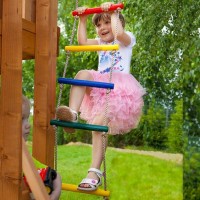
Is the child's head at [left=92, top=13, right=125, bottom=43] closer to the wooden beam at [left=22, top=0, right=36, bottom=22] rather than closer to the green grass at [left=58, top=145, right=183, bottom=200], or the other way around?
the wooden beam at [left=22, top=0, right=36, bottom=22]

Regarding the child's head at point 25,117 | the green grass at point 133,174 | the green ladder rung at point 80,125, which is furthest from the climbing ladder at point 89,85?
the green grass at point 133,174

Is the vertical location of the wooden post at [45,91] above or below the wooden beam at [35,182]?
above

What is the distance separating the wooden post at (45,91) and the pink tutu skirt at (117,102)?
0.33 m

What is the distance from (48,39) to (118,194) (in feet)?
12.1

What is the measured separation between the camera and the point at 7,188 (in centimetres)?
189

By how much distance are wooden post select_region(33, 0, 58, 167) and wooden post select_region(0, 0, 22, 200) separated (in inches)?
18.6

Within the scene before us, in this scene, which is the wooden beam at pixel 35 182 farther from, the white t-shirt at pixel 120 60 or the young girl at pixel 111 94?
the white t-shirt at pixel 120 60

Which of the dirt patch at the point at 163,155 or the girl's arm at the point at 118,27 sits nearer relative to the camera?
the girl's arm at the point at 118,27

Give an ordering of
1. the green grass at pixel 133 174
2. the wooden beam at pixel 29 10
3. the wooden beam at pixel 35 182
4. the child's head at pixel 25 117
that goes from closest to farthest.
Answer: the wooden beam at pixel 35 182 < the child's head at pixel 25 117 < the wooden beam at pixel 29 10 < the green grass at pixel 133 174

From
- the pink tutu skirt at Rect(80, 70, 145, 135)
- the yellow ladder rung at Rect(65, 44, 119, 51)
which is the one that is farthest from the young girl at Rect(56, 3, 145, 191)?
the yellow ladder rung at Rect(65, 44, 119, 51)

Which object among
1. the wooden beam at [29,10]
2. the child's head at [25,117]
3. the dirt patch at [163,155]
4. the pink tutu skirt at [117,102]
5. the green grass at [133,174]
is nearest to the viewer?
the child's head at [25,117]

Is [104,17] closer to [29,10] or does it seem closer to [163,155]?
[29,10]

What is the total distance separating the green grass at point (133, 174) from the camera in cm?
564

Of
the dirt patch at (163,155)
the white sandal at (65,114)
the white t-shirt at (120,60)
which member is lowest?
the dirt patch at (163,155)
